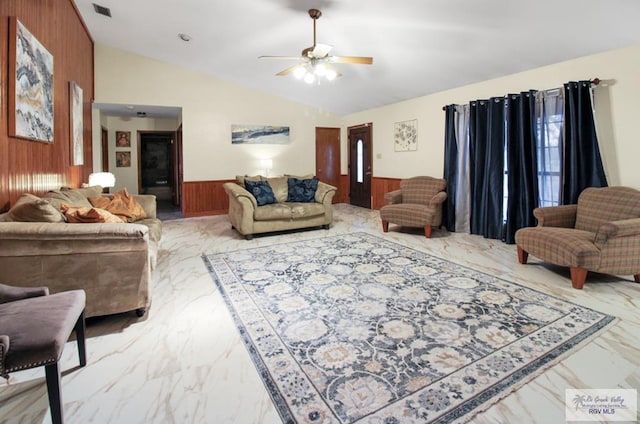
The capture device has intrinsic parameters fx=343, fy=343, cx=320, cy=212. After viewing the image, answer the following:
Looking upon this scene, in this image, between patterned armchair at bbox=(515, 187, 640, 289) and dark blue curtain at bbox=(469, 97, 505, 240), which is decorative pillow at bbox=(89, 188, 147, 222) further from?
dark blue curtain at bbox=(469, 97, 505, 240)

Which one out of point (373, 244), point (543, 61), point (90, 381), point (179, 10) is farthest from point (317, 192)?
point (90, 381)

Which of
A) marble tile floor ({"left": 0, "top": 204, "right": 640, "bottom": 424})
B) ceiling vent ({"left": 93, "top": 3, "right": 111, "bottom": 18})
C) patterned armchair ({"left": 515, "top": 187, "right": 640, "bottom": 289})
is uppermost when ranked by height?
ceiling vent ({"left": 93, "top": 3, "right": 111, "bottom": 18})

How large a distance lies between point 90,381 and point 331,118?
750 centimetres

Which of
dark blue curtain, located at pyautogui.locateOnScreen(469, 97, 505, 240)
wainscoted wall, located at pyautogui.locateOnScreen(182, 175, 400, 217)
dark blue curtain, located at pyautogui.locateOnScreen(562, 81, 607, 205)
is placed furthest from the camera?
wainscoted wall, located at pyautogui.locateOnScreen(182, 175, 400, 217)

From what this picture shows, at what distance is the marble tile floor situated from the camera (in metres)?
1.56

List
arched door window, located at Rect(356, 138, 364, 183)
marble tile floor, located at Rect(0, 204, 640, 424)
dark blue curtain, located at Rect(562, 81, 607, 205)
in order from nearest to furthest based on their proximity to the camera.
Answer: marble tile floor, located at Rect(0, 204, 640, 424), dark blue curtain, located at Rect(562, 81, 607, 205), arched door window, located at Rect(356, 138, 364, 183)

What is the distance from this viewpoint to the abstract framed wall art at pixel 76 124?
4.26m

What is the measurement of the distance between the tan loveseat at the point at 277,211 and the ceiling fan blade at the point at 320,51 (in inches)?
87.0

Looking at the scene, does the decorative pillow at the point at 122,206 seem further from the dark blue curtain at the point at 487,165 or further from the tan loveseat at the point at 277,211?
the dark blue curtain at the point at 487,165

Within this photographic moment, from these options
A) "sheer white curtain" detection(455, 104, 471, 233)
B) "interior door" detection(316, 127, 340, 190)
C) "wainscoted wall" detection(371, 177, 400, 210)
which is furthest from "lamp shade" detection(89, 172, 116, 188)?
"sheer white curtain" detection(455, 104, 471, 233)

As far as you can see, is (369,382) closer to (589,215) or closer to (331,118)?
(589,215)

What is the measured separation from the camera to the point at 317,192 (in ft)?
18.9

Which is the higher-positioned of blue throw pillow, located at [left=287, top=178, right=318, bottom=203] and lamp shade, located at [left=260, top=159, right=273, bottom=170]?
lamp shade, located at [left=260, top=159, right=273, bottom=170]

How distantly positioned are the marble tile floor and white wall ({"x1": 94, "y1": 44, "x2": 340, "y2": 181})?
4.29 meters
